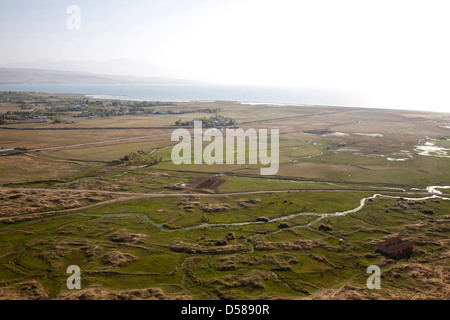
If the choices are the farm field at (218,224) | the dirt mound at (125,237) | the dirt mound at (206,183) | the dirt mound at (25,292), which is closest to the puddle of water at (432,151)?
the farm field at (218,224)

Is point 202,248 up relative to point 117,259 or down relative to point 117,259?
up

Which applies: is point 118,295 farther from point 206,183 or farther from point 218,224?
point 206,183

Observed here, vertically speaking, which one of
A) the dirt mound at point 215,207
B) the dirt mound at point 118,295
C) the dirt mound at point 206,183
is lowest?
the dirt mound at point 118,295

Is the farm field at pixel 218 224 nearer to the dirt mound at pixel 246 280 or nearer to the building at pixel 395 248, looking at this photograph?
the dirt mound at pixel 246 280

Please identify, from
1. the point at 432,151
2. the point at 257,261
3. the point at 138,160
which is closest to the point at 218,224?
the point at 257,261

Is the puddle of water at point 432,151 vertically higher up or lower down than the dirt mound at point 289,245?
higher up

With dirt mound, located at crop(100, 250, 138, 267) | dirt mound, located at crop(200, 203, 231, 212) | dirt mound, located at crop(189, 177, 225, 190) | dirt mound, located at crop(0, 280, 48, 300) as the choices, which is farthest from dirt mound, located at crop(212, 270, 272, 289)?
dirt mound, located at crop(189, 177, 225, 190)
